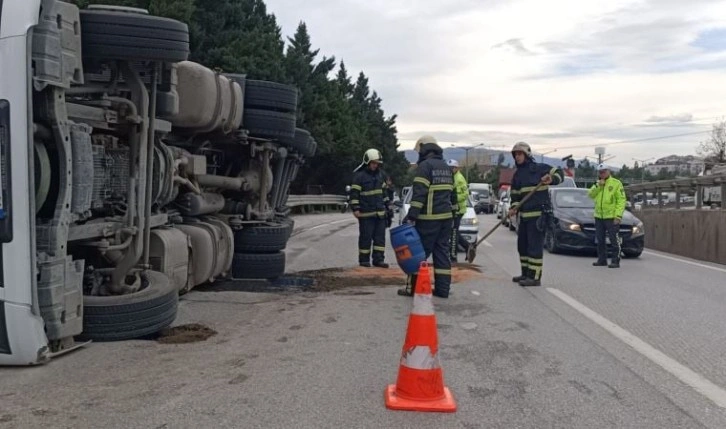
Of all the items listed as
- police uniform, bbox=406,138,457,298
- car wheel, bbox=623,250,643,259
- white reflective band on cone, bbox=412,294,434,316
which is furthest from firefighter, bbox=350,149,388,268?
white reflective band on cone, bbox=412,294,434,316

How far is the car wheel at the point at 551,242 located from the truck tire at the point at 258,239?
24.2 ft

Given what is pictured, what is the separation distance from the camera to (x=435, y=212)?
8.66 meters

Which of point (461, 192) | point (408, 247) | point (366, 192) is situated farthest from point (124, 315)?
point (461, 192)

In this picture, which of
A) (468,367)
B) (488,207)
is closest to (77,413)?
(468,367)

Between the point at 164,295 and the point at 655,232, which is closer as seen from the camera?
the point at 164,295

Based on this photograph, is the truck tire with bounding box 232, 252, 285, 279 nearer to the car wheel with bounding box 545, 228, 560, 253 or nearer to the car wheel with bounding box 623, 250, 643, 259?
the car wheel with bounding box 545, 228, 560, 253

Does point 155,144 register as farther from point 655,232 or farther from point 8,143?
point 655,232

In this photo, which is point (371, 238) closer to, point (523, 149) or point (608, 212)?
point (523, 149)

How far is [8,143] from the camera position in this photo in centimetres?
466

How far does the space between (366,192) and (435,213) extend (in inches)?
131

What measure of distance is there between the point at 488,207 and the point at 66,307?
45.2 meters

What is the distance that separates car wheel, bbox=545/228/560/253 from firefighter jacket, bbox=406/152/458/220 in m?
7.11

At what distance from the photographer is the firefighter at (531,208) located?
10023 millimetres

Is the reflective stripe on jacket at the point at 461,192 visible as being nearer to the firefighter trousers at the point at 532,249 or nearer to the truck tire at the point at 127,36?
the firefighter trousers at the point at 532,249
